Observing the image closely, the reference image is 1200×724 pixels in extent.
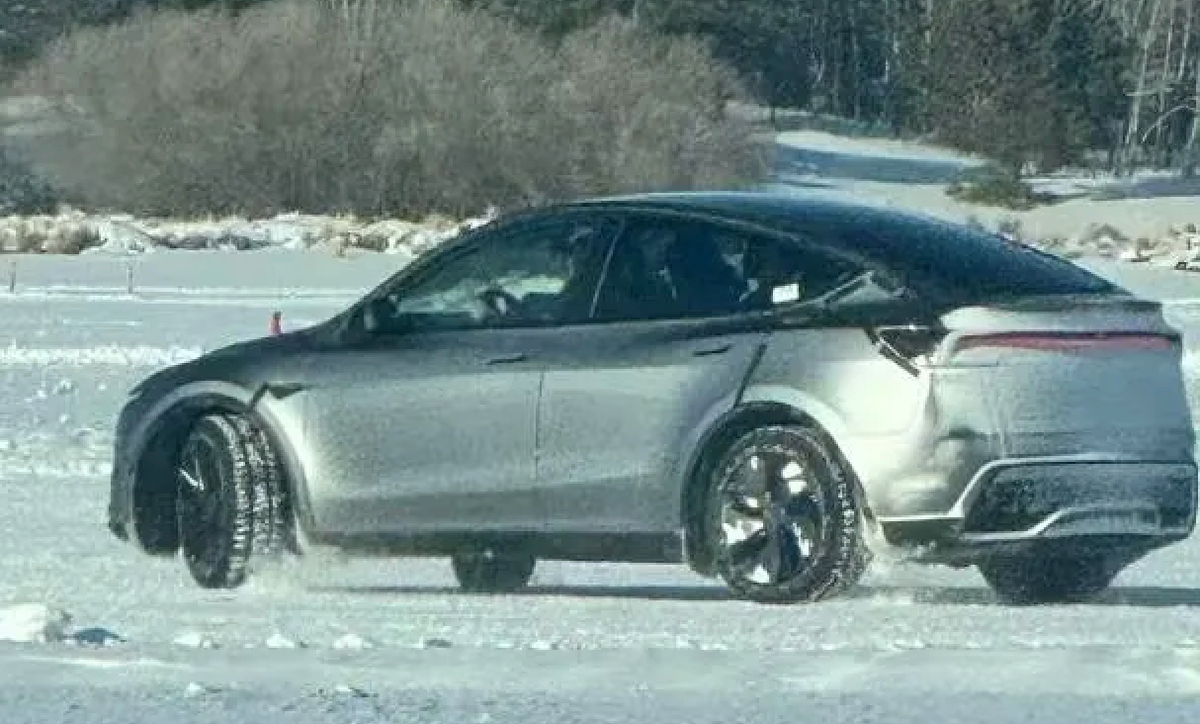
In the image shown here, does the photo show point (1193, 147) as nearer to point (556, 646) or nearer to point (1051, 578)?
point (1051, 578)

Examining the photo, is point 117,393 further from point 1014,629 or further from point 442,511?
point 1014,629

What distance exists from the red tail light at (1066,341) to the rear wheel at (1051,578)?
2.90 ft

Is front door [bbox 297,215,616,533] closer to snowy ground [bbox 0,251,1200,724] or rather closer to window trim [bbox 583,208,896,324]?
window trim [bbox 583,208,896,324]

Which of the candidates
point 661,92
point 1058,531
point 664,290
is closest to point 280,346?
point 664,290

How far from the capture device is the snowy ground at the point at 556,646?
26.6 ft

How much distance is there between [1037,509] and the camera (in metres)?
10.8

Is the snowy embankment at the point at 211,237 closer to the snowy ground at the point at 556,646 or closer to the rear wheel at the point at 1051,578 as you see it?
the snowy ground at the point at 556,646

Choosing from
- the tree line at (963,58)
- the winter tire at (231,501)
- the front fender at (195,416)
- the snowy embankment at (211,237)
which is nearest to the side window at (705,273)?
the front fender at (195,416)

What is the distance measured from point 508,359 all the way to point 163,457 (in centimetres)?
149

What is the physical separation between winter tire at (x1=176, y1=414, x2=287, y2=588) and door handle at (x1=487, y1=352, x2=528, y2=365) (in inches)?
36.1

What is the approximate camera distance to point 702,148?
72.1 meters

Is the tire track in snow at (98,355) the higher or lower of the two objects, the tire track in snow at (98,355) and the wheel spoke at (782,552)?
the lower

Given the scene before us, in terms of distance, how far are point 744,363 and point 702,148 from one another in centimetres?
6124

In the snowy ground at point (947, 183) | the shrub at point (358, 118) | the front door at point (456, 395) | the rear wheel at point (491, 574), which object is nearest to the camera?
the front door at point (456, 395)
